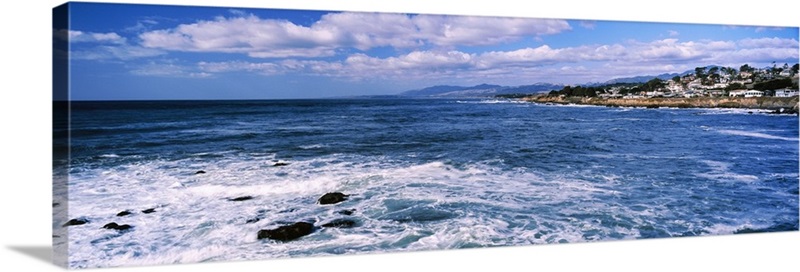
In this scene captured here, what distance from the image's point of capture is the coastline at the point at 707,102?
29.8 feet

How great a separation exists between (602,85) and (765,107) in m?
2.01

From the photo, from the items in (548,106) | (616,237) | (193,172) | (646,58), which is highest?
(646,58)

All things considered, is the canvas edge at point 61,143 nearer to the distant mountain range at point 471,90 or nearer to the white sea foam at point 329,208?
the white sea foam at point 329,208

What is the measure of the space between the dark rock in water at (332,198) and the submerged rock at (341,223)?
0.78 ft

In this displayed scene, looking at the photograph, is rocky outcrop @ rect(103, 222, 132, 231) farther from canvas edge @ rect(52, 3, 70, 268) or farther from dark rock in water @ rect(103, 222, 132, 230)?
canvas edge @ rect(52, 3, 70, 268)

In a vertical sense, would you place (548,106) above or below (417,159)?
above

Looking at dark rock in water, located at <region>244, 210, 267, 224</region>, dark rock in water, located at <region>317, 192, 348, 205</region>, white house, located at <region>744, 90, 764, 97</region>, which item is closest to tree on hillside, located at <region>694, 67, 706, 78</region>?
white house, located at <region>744, 90, 764, 97</region>

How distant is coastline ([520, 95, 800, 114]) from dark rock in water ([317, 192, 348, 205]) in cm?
284

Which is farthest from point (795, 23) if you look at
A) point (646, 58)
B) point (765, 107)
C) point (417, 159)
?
point (417, 159)

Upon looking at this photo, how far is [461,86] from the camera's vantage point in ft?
27.9

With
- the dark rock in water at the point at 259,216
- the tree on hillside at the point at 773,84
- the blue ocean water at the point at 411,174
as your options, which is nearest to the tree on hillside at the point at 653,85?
→ the blue ocean water at the point at 411,174

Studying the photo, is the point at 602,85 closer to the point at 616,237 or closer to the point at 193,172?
the point at 616,237

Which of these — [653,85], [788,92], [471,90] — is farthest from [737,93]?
[471,90]

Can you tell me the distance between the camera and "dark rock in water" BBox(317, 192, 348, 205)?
298 inches
